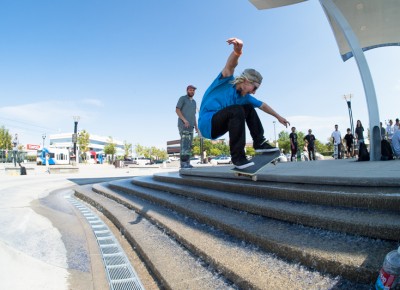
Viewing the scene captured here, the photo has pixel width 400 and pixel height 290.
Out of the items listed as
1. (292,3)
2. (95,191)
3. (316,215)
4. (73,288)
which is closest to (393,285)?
(316,215)

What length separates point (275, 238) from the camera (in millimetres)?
2002

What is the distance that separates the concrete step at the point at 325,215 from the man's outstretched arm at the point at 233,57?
1480mm

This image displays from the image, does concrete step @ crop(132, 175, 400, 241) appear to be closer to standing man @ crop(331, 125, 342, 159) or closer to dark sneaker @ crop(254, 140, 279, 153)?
dark sneaker @ crop(254, 140, 279, 153)

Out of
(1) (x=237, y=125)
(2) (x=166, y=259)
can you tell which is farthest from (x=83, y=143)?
(2) (x=166, y=259)

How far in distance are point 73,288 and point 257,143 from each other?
2.47 m

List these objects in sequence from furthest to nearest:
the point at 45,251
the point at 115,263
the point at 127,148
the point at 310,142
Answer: the point at 127,148 < the point at 310,142 < the point at 45,251 < the point at 115,263

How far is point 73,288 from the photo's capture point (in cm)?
203

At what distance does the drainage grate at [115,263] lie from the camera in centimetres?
216

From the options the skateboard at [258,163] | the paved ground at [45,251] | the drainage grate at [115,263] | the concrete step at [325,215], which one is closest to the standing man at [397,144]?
the skateboard at [258,163]

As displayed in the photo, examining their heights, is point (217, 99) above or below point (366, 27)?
below

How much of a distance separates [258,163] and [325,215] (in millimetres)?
1345

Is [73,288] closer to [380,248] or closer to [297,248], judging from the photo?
[297,248]

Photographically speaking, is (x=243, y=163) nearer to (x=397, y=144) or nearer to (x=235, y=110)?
(x=235, y=110)

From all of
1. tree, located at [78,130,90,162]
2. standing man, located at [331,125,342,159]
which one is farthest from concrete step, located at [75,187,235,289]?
tree, located at [78,130,90,162]
